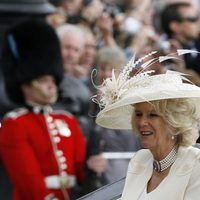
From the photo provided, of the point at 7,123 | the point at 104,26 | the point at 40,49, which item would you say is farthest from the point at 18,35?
the point at 104,26

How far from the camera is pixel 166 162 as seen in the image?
487 cm

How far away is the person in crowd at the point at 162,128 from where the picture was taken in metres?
4.74

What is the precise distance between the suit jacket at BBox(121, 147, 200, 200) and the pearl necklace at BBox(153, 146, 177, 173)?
0.09 feet

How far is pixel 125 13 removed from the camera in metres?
11.4

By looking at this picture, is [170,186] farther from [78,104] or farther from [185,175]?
[78,104]

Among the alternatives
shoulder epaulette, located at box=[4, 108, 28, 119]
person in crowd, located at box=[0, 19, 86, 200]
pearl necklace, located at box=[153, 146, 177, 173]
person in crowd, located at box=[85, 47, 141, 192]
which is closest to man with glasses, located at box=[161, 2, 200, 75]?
person in crowd, located at box=[85, 47, 141, 192]

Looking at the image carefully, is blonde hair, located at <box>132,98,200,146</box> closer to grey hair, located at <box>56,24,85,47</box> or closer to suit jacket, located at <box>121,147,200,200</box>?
suit jacket, located at <box>121,147,200,200</box>

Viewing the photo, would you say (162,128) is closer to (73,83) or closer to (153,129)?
(153,129)

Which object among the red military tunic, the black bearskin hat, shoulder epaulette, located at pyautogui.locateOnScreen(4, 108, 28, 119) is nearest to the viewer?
the red military tunic

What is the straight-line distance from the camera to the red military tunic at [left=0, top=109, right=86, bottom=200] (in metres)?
7.04

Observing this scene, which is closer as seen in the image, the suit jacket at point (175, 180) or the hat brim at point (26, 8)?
the suit jacket at point (175, 180)

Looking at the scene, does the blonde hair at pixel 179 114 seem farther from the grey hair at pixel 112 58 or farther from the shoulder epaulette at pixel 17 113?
the grey hair at pixel 112 58

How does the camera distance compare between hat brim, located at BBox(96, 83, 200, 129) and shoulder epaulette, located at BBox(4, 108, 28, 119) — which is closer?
hat brim, located at BBox(96, 83, 200, 129)

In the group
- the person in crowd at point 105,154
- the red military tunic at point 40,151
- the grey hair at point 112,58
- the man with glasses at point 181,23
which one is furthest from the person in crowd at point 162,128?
the man with glasses at point 181,23
